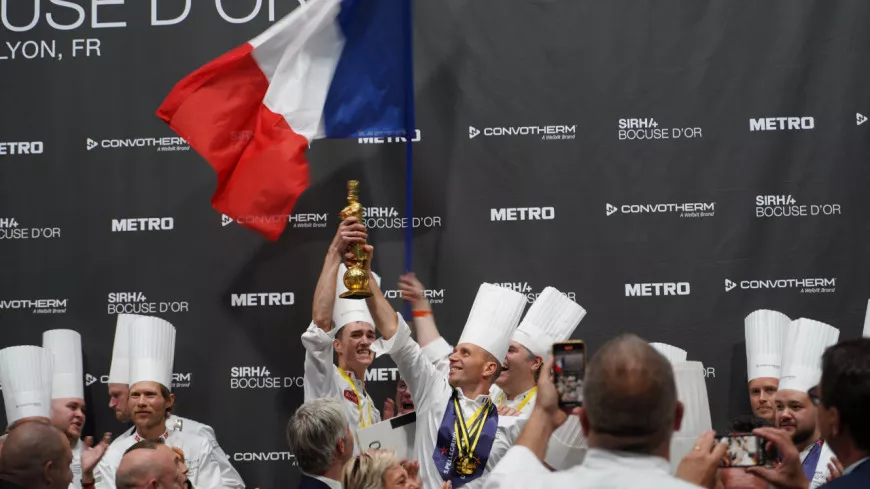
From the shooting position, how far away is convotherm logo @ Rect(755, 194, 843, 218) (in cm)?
512

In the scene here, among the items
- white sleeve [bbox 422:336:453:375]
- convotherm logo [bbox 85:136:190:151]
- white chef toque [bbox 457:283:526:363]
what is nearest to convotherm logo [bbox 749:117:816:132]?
white chef toque [bbox 457:283:526:363]

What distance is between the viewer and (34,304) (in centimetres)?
535

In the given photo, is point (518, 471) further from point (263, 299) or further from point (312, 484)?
point (263, 299)

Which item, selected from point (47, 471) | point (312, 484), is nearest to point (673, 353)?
point (312, 484)

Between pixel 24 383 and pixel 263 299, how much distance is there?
3.97ft

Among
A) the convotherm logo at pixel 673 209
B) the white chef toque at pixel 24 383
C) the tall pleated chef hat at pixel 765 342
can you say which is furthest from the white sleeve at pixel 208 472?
the tall pleated chef hat at pixel 765 342

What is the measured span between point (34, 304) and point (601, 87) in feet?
10.4

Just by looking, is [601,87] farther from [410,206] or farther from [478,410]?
[478,410]

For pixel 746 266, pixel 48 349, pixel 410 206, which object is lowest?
pixel 48 349

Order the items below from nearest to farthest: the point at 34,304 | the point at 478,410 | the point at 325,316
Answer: the point at 478,410, the point at 325,316, the point at 34,304

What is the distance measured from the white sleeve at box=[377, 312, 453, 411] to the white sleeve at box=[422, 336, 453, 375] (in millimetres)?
219

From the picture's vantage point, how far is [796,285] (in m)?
5.08

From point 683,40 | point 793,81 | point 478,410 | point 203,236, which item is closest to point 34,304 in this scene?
point 203,236

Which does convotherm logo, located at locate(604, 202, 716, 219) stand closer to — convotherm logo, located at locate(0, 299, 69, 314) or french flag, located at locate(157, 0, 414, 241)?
french flag, located at locate(157, 0, 414, 241)
